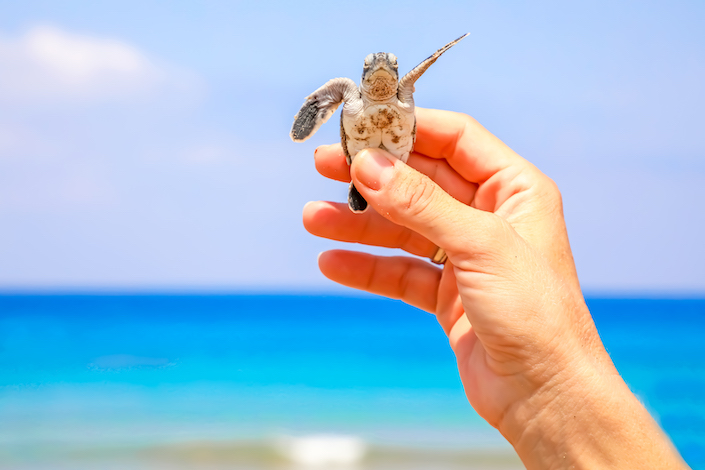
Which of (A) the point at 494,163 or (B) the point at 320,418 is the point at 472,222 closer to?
(A) the point at 494,163

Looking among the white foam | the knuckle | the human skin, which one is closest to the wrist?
the human skin

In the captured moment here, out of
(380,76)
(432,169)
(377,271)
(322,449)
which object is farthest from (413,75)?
(322,449)

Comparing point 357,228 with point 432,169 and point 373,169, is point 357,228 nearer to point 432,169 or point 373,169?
point 432,169

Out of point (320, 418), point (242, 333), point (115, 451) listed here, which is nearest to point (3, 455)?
point (115, 451)

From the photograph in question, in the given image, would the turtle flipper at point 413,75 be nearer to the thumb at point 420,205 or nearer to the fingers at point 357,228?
the thumb at point 420,205

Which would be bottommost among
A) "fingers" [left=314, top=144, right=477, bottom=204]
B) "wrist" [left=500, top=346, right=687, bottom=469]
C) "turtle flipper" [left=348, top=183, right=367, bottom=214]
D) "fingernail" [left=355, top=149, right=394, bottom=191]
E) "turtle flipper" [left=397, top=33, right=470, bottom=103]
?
"wrist" [left=500, top=346, right=687, bottom=469]

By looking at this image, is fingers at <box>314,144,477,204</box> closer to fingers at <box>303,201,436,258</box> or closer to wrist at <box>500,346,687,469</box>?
fingers at <box>303,201,436,258</box>
